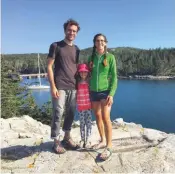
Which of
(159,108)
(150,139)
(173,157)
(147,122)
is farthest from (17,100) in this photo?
(159,108)

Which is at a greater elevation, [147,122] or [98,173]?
[98,173]

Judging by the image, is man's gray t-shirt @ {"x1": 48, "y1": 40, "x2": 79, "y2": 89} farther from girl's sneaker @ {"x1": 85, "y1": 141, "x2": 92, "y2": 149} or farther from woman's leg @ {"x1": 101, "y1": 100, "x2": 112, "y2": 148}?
girl's sneaker @ {"x1": 85, "y1": 141, "x2": 92, "y2": 149}

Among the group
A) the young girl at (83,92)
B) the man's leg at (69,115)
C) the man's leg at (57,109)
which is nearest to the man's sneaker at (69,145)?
the man's leg at (69,115)

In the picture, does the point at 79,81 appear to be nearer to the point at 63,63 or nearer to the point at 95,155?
the point at 63,63

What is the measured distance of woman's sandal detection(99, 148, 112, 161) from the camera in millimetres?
4104

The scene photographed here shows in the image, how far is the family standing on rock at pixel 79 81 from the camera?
162 inches

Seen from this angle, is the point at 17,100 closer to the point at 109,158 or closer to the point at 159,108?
the point at 109,158

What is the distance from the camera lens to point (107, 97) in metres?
4.17

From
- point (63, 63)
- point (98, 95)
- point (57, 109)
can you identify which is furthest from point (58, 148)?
point (63, 63)

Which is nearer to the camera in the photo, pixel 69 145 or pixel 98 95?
pixel 98 95

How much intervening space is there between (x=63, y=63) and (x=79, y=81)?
406 mm

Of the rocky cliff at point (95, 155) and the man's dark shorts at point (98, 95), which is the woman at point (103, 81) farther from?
the rocky cliff at point (95, 155)

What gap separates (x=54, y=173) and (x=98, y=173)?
625mm

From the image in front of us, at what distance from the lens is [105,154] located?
4137 mm
